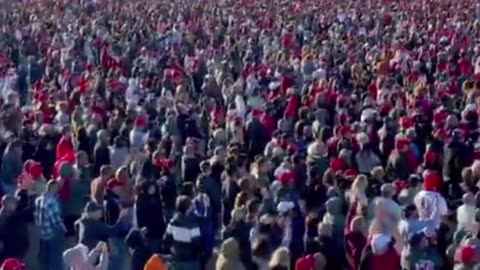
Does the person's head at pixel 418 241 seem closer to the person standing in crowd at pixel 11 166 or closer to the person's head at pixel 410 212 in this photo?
the person's head at pixel 410 212

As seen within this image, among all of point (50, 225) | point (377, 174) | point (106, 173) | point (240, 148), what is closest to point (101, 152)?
point (240, 148)

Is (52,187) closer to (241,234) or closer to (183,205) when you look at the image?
(183,205)

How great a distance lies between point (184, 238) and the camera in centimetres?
1326

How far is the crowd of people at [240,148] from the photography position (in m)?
13.3

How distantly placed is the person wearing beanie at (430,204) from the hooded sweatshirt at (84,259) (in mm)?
3546

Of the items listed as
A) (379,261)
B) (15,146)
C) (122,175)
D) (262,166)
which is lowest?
(379,261)

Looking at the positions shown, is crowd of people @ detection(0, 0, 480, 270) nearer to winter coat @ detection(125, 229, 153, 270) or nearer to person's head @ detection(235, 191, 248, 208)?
winter coat @ detection(125, 229, 153, 270)

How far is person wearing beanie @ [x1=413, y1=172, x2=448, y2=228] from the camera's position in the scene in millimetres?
14297

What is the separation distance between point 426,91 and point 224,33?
Answer: 1098 cm

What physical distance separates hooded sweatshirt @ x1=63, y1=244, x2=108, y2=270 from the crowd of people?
0.05ft

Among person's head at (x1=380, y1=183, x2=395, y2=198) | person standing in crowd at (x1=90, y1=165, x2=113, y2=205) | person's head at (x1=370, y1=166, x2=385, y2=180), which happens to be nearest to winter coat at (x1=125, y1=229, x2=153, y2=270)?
person standing in crowd at (x1=90, y1=165, x2=113, y2=205)

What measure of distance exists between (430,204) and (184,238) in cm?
273

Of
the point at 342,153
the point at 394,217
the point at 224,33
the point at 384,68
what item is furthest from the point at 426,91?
the point at 224,33

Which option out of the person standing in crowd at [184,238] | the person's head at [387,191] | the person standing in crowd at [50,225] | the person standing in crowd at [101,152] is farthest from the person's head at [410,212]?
the person standing in crowd at [101,152]
